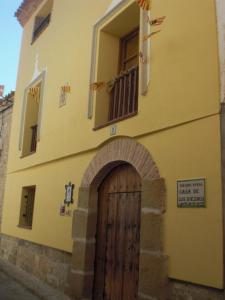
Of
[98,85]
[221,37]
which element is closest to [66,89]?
[98,85]

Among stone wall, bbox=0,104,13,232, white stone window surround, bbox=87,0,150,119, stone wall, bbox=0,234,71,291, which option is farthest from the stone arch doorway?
stone wall, bbox=0,104,13,232

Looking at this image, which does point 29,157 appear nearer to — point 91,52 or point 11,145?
point 11,145

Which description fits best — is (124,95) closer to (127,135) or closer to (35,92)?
(127,135)

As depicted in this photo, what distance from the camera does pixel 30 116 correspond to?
9.48 m

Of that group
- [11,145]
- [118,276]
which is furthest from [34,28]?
[118,276]

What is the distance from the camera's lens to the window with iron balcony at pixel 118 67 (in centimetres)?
563

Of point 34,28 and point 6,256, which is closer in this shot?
point 6,256

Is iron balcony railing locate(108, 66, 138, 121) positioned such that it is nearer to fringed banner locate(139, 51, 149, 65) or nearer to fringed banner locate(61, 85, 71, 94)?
fringed banner locate(139, 51, 149, 65)

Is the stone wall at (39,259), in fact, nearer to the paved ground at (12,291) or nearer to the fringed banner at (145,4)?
the paved ground at (12,291)

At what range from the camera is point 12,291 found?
21.1 ft

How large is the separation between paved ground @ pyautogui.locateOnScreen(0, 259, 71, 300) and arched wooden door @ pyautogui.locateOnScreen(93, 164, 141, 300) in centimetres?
92

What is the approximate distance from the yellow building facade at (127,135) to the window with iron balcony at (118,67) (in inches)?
0.8

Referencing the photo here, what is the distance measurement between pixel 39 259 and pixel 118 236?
9.06 feet

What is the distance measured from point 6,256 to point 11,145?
296 centimetres
